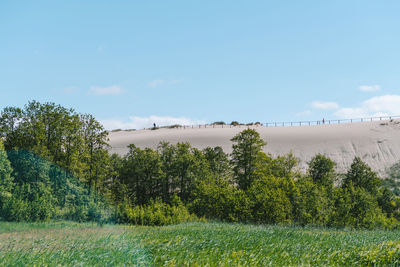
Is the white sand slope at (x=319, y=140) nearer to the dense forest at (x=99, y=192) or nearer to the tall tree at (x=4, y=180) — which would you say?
the dense forest at (x=99, y=192)

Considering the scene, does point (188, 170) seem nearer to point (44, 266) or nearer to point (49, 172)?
point (49, 172)

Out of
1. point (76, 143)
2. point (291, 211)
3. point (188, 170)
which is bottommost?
point (291, 211)

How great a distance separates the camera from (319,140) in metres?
109

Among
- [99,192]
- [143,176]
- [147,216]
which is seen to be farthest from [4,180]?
[143,176]

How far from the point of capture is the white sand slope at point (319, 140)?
96.8 m

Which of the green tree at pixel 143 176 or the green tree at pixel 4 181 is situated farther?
the green tree at pixel 143 176

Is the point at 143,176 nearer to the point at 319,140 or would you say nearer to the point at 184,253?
the point at 184,253

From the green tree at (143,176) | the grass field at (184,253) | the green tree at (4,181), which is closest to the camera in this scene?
the grass field at (184,253)

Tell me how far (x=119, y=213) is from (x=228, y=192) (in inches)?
556

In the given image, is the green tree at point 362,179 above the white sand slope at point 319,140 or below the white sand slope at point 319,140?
below

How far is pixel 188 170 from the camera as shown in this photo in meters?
62.4

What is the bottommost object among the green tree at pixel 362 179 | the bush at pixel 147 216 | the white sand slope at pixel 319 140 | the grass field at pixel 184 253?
the bush at pixel 147 216

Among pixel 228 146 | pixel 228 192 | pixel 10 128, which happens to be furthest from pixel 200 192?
pixel 228 146

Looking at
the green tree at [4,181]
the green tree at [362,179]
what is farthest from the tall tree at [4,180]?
the green tree at [362,179]
